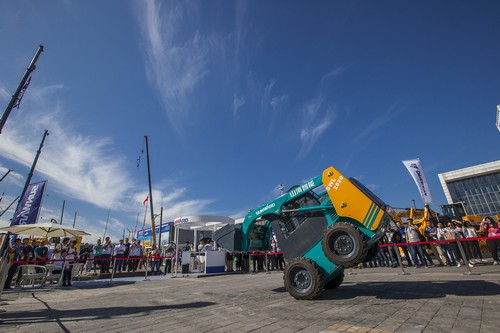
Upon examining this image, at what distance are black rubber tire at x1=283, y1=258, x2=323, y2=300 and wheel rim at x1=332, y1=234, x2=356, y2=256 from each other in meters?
0.62

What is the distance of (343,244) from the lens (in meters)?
4.91

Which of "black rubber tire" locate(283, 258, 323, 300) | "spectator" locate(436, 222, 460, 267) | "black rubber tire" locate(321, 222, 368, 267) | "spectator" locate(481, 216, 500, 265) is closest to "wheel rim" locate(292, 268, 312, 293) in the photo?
"black rubber tire" locate(283, 258, 323, 300)

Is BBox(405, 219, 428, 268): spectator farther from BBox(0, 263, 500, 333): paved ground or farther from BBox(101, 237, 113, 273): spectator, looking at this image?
BBox(101, 237, 113, 273): spectator

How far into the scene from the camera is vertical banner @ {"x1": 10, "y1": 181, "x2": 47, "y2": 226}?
17016 mm

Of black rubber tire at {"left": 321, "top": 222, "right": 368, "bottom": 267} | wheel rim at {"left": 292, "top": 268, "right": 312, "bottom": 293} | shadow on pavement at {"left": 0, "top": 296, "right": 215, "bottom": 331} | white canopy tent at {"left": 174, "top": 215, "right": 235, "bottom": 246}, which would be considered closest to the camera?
shadow on pavement at {"left": 0, "top": 296, "right": 215, "bottom": 331}

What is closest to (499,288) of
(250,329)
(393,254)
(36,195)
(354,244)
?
(354,244)

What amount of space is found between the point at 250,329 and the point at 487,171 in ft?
196

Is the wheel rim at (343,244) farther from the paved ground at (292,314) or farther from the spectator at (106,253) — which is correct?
the spectator at (106,253)

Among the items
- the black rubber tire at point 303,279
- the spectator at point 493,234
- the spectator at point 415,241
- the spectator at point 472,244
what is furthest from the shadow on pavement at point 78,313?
the spectator at point 472,244

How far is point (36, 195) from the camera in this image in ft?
58.1

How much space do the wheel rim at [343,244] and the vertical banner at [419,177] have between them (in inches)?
580

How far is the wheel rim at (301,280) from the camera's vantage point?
5184 millimetres

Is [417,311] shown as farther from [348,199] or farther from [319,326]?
[348,199]

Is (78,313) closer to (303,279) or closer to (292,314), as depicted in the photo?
(292,314)
